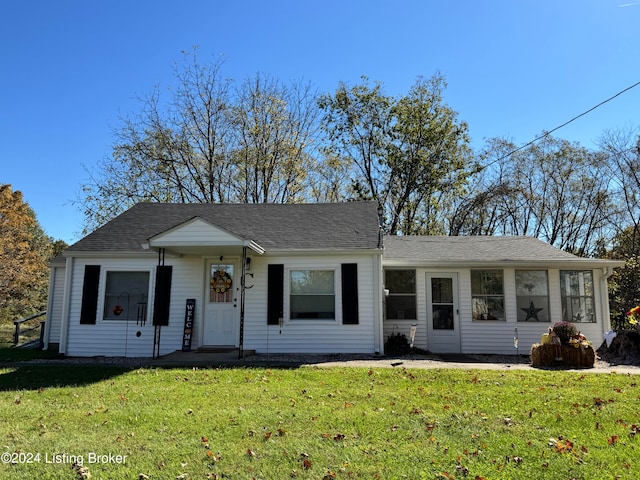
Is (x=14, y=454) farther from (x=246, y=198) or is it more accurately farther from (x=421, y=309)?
(x=246, y=198)

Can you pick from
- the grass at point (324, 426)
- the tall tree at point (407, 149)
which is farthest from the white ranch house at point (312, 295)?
the tall tree at point (407, 149)

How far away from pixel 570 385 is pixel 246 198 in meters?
18.7

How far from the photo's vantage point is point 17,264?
24.2 meters

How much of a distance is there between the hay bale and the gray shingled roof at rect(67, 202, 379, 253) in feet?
14.6

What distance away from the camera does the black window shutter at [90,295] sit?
11.6 m

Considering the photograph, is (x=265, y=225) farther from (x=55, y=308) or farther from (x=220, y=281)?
(x=55, y=308)

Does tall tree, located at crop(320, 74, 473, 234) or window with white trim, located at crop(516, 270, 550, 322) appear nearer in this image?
window with white trim, located at crop(516, 270, 550, 322)

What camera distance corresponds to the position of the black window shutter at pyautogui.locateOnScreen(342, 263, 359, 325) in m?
11.2

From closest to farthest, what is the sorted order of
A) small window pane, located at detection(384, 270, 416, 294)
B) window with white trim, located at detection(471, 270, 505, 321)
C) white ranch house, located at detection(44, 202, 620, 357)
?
white ranch house, located at detection(44, 202, 620, 357)
window with white trim, located at detection(471, 270, 505, 321)
small window pane, located at detection(384, 270, 416, 294)

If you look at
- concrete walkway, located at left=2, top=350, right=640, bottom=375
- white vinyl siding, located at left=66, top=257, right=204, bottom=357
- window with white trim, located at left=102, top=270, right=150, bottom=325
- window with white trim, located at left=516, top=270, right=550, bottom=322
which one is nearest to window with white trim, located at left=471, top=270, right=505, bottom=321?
window with white trim, located at left=516, top=270, right=550, bottom=322

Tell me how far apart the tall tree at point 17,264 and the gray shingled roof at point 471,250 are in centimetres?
2076

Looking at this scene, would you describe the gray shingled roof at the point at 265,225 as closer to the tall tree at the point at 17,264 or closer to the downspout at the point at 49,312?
the downspout at the point at 49,312

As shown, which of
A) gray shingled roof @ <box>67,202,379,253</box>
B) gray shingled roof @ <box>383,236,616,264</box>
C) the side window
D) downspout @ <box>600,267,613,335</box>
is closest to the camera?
gray shingled roof @ <box>67,202,379,253</box>

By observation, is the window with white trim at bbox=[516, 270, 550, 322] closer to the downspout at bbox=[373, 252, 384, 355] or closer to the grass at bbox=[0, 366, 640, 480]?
the downspout at bbox=[373, 252, 384, 355]
